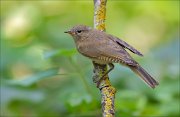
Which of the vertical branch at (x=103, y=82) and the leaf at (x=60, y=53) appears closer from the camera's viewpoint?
the vertical branch at (x=103, y=82)

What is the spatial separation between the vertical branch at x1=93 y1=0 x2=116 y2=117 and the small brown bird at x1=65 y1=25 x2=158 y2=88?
4cm

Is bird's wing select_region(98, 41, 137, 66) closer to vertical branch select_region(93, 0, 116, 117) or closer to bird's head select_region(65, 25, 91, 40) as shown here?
vertical branch select_region(93, 0, 116, 117)

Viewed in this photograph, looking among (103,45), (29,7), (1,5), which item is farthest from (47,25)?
(103,45)

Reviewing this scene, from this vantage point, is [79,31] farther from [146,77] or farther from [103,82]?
[103,82]

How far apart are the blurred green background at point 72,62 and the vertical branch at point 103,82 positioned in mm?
273

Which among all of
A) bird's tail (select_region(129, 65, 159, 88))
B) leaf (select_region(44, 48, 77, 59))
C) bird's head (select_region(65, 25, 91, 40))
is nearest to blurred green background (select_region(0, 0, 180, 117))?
leaf (select_region(44, 48, 77, 59))

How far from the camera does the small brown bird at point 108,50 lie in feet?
13.3

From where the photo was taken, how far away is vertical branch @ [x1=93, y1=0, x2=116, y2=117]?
11.1 ft

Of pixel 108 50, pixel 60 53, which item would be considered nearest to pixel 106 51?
pixel 108 50

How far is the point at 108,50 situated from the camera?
4.17 metres

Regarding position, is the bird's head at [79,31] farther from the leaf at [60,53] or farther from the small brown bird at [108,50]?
the leaf at [60,53]

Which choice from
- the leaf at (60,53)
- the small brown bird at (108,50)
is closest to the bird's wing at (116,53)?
the small brown bird at (108,50)

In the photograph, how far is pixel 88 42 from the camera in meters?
4.34

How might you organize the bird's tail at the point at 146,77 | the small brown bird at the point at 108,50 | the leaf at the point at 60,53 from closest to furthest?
the bird's tail at the point at 146,77, the small brown bird at the point at 108,50, the leaf at the point at 60,53
